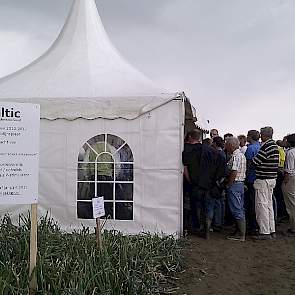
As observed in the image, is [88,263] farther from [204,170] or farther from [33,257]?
[204,170]

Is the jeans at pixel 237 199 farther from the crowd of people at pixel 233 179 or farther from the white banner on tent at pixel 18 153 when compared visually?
the white banner on tent at pixel 18 153

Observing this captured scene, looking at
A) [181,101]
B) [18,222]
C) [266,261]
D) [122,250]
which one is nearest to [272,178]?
[266,261]

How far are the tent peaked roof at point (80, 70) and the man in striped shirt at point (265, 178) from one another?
1.83 metres

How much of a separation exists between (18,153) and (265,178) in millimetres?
4213

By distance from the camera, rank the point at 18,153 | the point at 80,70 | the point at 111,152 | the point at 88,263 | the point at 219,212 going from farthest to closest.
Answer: the point at 219,212, the point at 80,70, the point at 111,152, the point at 88,263, the point at 18,153

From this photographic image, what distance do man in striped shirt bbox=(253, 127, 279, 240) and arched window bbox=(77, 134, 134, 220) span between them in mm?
2011

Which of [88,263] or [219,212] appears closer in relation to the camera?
[88,263]

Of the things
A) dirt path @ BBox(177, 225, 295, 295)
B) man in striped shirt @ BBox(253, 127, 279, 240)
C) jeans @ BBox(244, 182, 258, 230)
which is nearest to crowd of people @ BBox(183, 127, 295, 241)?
man in striped shirt @ BBox(253, 127, 279, 240)

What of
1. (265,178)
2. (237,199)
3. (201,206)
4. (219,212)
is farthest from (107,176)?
(265,178)

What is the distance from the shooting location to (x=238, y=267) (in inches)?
219

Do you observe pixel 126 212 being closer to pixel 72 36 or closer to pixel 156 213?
pixel 156 213

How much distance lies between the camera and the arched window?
21.4ft

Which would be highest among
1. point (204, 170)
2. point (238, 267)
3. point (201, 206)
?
point (204, 170)

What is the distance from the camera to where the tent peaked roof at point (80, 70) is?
6816 mm
